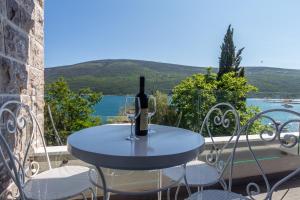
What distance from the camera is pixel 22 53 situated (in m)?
1.83

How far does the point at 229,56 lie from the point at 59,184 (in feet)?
49.7

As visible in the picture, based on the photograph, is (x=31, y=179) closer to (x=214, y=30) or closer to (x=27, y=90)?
(x=27, y=90)

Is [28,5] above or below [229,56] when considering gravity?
below

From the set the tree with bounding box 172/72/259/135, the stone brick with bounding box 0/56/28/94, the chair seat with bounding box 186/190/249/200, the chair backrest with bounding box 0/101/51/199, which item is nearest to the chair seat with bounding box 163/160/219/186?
the chair seat with bounding box 186/190/249/200

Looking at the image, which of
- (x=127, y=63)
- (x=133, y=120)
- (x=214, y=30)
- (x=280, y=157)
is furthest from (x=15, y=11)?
(x=214, y=30)

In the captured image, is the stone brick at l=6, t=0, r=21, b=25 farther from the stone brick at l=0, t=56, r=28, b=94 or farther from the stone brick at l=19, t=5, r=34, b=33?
the stone brick at l=0, t=56, r=28, b=94

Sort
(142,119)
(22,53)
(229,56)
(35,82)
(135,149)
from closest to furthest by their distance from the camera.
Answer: (135,149)
(142,119)
(22,53)
(35,82)
(229,56)

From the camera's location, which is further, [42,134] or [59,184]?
[42,134]

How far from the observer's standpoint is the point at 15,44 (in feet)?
5.54

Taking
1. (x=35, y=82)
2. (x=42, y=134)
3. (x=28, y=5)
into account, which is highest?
(x=28, y=5)

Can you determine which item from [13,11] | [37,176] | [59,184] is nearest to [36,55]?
[13,11]

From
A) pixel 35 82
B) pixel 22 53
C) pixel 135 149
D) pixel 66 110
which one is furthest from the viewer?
pixel 66 110

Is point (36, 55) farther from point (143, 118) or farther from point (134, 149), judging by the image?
point (134, 149)

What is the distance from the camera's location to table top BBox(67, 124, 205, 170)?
40.9 inches
